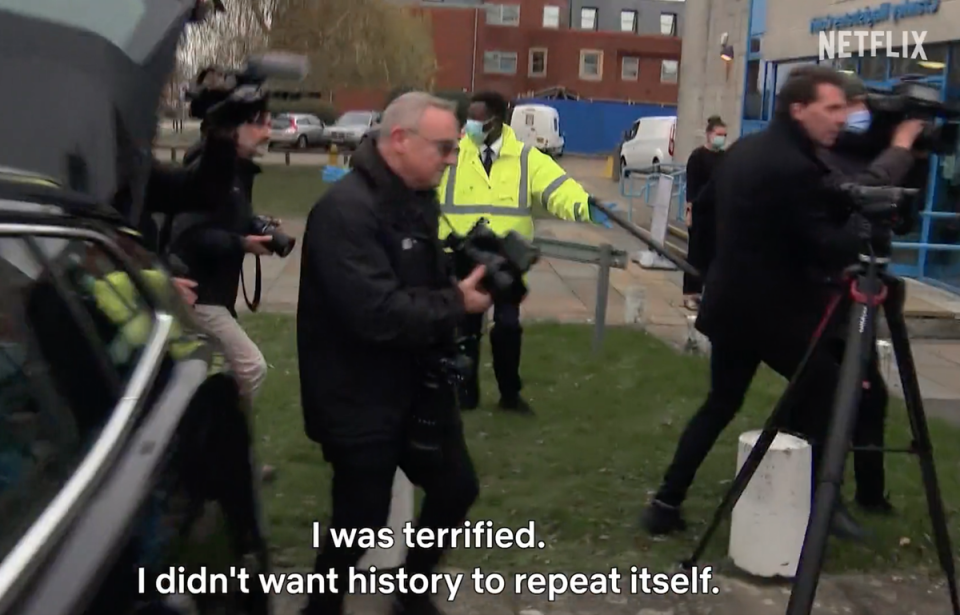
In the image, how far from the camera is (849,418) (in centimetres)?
347

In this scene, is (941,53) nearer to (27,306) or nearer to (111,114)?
(111,114)

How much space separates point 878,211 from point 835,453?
802mm

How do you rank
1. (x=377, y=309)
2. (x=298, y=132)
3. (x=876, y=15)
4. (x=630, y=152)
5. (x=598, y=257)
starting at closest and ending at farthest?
(x=377, y=309)
(x=598, y=257)
(x=876, y=15)
(x=630, y=152)
(x=298, y=132)

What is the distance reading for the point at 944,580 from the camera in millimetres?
4453

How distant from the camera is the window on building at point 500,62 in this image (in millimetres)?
61969

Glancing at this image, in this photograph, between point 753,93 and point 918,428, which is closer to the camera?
point 918,428

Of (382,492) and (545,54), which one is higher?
(545,54)

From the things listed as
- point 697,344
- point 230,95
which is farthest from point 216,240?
point 697,344

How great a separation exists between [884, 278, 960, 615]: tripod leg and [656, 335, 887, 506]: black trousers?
310mm

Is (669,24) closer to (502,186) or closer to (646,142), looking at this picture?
(646,142)

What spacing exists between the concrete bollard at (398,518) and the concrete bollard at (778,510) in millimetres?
Answer: 1282

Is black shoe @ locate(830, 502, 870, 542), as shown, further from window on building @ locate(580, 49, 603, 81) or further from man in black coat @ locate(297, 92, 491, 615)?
window on building @ locate(580, 49, 603, 81)

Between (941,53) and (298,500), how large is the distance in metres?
9.63

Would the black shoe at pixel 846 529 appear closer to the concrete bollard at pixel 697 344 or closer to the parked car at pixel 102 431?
the parked car at pixel 102 431
